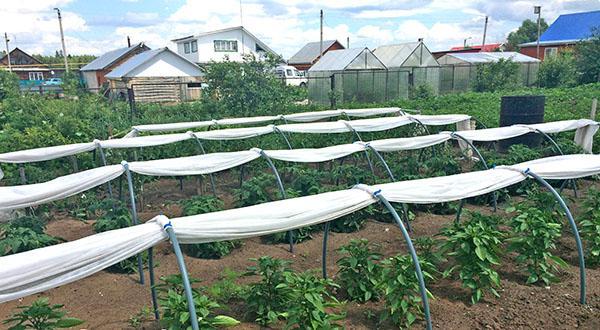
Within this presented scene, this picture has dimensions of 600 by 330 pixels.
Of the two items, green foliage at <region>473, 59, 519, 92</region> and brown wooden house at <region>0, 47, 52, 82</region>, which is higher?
brown wooden house at <region>0, 47, 52, 82</region>

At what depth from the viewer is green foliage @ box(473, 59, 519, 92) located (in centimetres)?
2439

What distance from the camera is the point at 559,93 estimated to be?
1952 cm

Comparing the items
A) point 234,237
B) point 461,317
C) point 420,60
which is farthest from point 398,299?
point 420,60

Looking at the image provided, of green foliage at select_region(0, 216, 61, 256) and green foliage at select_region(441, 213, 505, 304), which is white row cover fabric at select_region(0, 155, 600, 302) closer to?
green foliage at select_region(441, 213, 505, 304)

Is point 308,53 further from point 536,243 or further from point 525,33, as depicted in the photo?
point 536,243

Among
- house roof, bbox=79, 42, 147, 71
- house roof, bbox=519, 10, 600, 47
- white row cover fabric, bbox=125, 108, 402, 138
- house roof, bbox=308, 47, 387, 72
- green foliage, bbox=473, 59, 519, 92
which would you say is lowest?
white row cover fabric, bbox=125, 108, 402, 138

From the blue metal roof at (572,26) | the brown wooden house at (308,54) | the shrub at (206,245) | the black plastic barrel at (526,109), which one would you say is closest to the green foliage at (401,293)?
the shrub at (206,245)

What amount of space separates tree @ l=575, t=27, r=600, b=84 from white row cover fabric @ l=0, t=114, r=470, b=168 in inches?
770

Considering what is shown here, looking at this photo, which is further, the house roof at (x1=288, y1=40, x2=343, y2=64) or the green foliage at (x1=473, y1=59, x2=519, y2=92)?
the house roof at (x1=288, y1=40, x2=343, y2=64)

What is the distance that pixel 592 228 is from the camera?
518 cm

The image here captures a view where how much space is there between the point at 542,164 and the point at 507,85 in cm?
2134

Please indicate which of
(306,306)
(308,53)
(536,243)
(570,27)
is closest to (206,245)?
(306,306)

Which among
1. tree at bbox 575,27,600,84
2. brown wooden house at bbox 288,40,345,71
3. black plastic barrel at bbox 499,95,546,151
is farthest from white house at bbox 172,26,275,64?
black plastic barrel at bbox 499,95,546,151

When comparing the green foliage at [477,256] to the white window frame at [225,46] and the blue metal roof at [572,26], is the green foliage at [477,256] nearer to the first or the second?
the white window frame at [225,46]
